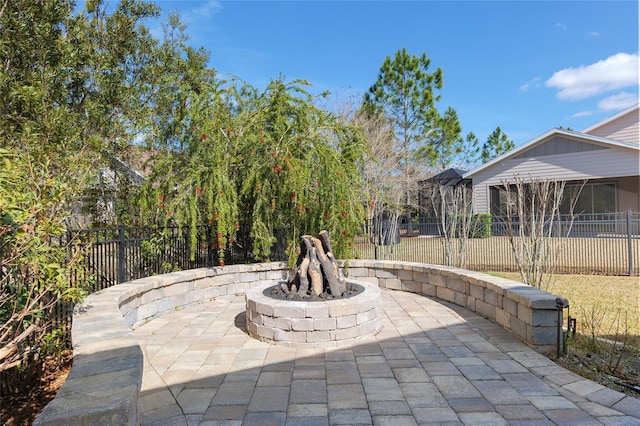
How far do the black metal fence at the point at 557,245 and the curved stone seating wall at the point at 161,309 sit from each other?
6.42ft

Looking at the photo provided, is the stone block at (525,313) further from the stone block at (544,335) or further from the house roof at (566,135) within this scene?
the house roof at (566,135)

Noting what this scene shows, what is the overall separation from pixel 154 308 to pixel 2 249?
2.82m

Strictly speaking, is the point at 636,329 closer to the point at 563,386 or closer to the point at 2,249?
the point at 563,386

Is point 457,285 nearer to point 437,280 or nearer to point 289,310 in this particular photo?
point 437,280

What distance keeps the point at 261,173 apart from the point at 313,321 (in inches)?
138

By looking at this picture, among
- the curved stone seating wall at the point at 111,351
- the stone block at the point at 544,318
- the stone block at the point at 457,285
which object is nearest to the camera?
the curved stone seating wall at the point at 111,351

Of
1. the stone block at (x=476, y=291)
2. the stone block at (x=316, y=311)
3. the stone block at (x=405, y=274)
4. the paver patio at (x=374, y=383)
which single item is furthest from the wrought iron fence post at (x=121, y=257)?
the stone block at (x=476, y=291)

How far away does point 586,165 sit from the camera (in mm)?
15156

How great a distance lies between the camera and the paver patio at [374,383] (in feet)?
8.87

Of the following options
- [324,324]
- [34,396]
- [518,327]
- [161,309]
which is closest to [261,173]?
[161,309]

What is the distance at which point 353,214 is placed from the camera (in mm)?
6961

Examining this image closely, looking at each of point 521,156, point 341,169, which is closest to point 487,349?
point 341,169

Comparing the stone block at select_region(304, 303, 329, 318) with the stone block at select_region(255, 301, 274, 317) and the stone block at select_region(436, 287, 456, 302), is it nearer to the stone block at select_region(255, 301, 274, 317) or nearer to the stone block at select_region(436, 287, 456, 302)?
the stone block at select_region(255, 301, 274, 317)

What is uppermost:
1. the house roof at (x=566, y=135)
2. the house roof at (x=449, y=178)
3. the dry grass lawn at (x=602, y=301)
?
the house roof at (x=566, y=135)
